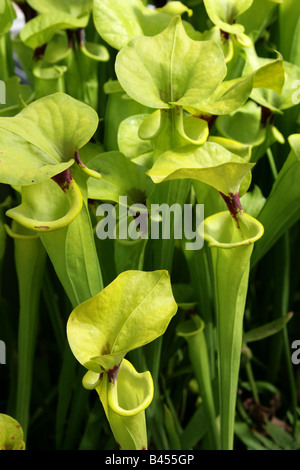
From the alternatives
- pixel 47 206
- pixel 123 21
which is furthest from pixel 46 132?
pixel 123 21

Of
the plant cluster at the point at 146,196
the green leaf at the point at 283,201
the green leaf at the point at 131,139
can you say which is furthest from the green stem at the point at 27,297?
the green leaf at the point at 283,201

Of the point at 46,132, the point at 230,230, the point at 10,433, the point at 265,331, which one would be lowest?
the point at 265,331

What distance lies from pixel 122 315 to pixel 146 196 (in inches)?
5.7

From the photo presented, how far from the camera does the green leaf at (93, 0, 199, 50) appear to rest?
20.6 inches

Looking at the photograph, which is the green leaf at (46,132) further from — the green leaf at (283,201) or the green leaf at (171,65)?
the green leaf at (283,201)

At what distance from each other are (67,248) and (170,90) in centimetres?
16

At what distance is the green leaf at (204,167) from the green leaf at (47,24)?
22cm

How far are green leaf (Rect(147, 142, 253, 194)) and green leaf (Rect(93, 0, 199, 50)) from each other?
0.15m

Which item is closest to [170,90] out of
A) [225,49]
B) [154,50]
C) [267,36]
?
[154,50]

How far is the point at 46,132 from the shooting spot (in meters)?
0.43

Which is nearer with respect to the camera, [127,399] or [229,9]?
[127,399]

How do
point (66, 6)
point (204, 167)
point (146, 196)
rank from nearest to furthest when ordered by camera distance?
point (204, 167), point (146, 196), point (66, 6)

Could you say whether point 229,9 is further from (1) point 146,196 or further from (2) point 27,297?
(2) point 27,297

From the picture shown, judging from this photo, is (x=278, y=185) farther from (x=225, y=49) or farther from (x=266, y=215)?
(x=225, y=49)
